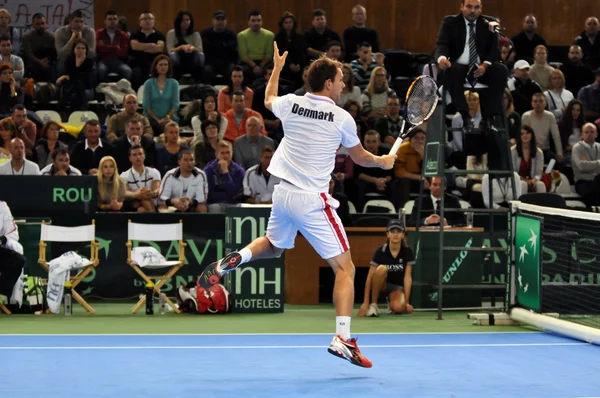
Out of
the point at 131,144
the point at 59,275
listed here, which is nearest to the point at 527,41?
the point at 131,144

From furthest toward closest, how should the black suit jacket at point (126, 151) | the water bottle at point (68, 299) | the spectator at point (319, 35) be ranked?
the spectator at point (319, 35) → the black suit jacket at point (126, 151) → the water bottle at point (68, 299)

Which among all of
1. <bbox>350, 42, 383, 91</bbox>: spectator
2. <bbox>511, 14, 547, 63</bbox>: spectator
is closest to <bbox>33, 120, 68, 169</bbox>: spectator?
<bbox>350, 42, 383, 91</bbox>: spectator

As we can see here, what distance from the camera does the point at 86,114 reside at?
56.7 ft

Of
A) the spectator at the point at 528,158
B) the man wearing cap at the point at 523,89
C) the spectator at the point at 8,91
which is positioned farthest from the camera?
the man wearing cap at the point at 523,89

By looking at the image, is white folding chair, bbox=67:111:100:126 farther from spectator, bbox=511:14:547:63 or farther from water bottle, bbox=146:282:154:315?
spectator, bbox=511:14:547:63

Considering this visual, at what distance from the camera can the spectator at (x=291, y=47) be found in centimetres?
1877

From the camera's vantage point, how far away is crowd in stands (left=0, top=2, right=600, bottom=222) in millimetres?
14477

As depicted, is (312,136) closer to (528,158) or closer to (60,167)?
(60,167)

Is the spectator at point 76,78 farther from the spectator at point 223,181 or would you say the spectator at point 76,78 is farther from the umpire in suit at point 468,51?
the umpire in suit at point 468,51

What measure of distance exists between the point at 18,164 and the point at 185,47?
5.16m

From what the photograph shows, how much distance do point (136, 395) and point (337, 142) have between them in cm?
248

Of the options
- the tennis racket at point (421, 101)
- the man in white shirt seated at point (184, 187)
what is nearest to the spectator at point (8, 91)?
the man in white shirt seated at point (184, 187)

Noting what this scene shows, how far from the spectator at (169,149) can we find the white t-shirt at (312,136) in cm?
765

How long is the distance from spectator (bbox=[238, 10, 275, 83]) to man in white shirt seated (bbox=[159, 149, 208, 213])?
4953mm
